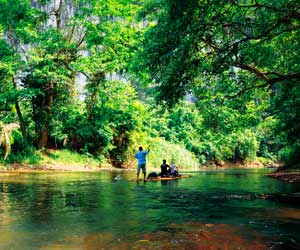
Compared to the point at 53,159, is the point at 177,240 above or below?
below

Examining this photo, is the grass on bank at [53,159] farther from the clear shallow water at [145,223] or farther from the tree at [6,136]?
the clear shallow water at [145,223]

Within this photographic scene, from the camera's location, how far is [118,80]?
32594 millimetres

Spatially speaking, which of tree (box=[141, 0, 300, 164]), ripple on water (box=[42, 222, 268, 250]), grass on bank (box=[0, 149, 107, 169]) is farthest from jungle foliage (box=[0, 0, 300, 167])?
ripple on water (box=[42, 222, 268, 250])

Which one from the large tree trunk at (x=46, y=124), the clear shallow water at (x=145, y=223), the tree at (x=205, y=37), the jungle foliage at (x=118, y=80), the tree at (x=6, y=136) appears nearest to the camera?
the clear shallow water at (x=145, y=223)

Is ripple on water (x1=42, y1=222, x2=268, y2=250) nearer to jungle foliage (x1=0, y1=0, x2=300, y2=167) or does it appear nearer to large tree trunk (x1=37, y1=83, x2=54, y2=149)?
jungle foliage (x1=0, y1=0, x2=300, y2=167)

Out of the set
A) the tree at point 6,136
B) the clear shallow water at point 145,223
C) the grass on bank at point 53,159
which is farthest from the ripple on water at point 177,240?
the grass on bank at point 53,159

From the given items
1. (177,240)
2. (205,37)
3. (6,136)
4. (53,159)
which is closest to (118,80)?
(53,159)

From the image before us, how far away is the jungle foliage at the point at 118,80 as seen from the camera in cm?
1111

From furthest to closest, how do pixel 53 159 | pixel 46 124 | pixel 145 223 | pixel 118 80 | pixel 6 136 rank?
pixel 118 80, pixel 46 124, pixel 53 159, pixel 6 136, pixel 145 223

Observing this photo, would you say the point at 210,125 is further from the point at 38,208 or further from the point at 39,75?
the point at 39,75

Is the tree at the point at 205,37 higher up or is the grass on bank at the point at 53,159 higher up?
the tree at the point at 205,37

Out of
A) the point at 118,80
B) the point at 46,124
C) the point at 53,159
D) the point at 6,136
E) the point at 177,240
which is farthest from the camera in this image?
the point at 118,80

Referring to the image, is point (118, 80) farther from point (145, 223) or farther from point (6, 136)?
point (145, 223)

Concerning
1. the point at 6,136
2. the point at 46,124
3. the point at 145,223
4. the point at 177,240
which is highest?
the point at 46,124
